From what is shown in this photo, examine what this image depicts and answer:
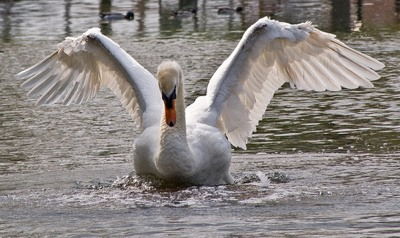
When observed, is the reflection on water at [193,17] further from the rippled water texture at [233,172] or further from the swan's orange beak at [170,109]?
the swan's orange beak at [170,109]

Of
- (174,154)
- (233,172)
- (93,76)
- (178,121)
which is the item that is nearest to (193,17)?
(93,76)

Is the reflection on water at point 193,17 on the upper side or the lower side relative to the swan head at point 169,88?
lower

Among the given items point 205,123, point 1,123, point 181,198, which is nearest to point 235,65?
point 205,123

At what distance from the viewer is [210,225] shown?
9805 millimetres

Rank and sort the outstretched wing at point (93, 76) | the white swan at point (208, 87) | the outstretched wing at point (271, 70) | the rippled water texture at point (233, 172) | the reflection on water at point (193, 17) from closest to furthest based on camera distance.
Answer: the rippled water texture at point (233, 172) < the white swan at point (208, 87) < the outstretched wing at point (271, 70) < the outstretched wing at point (93, 76) < the reflection on water at point (193, 17)

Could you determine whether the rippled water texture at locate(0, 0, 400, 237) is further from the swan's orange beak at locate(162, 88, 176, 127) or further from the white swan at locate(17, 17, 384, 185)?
the swan's orange beak at locate(162, 88, 176, 127)

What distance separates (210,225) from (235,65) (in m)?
2.82

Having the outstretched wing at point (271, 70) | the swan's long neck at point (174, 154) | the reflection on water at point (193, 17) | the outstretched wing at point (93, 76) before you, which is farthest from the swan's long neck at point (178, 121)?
the reflection on water at point (193, 17)

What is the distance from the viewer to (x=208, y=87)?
41.3 feet

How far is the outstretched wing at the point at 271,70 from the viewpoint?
12164mm

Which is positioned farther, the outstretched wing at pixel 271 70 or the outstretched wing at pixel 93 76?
the outstretched wing at pixel 93 76

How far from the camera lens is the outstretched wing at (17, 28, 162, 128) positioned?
41.6 feet

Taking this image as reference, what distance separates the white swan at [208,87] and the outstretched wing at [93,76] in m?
0.01

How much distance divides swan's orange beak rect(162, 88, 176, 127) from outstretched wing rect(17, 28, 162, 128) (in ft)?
3.47
